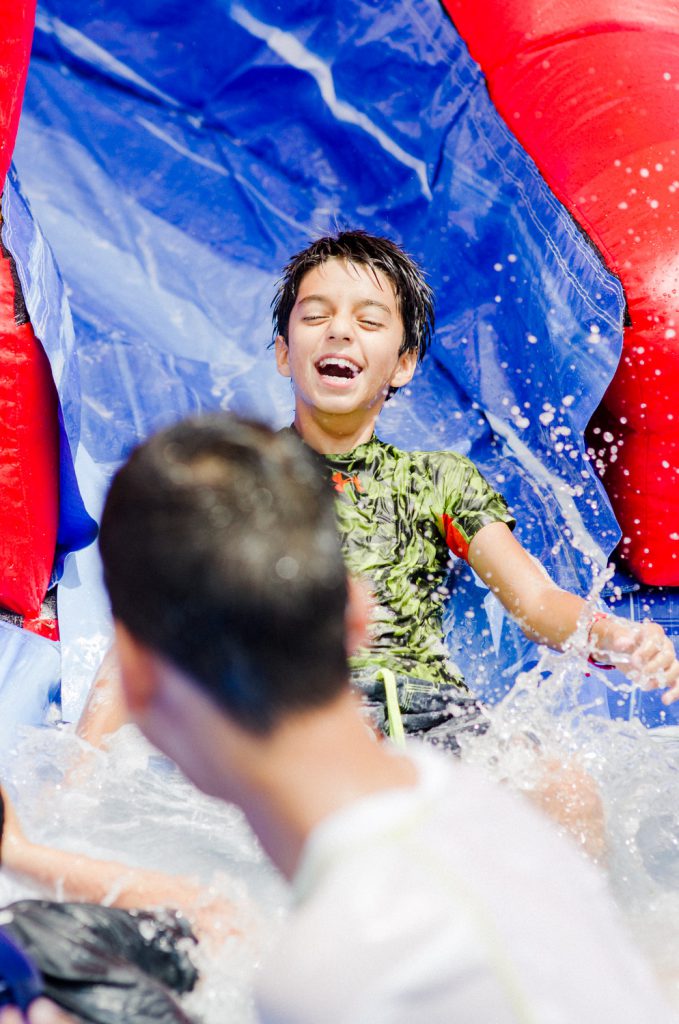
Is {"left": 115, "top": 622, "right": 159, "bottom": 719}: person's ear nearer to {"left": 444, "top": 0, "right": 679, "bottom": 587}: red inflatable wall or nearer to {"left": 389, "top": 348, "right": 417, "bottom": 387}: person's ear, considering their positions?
{"left": 389, "top": 348, "right": 417, "bottom": 387}: person's ear

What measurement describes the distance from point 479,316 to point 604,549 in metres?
0.52

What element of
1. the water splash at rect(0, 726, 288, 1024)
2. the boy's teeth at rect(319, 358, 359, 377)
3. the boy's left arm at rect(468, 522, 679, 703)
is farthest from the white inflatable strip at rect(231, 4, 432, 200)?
the water splash at rect(0, 726, 288, 1024)

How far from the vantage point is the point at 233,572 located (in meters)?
0.54

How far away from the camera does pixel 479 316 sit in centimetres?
193

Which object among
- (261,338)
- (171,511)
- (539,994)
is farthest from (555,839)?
(261,338)

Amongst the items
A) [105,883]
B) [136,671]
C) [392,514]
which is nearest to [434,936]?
[136,671]

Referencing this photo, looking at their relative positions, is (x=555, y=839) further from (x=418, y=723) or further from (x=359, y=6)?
(x=359, y=6)

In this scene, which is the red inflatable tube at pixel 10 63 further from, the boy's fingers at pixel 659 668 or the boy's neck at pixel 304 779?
the boy's neck at pixel 304 779

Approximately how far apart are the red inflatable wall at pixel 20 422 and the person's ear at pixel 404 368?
1.65 feet

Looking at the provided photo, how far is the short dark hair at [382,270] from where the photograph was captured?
1.52 m

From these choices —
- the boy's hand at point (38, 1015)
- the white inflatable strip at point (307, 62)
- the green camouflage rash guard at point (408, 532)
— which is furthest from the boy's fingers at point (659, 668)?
the white inflatable strip at point (307, 62)

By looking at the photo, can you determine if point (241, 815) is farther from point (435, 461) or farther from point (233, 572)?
point (233, 572)

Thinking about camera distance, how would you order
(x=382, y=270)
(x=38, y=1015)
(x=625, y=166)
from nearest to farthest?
Answer: (x=38, y=1015) → (x=382, y=270) → (x=625, y=166)

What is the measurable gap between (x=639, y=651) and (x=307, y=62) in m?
1.36
